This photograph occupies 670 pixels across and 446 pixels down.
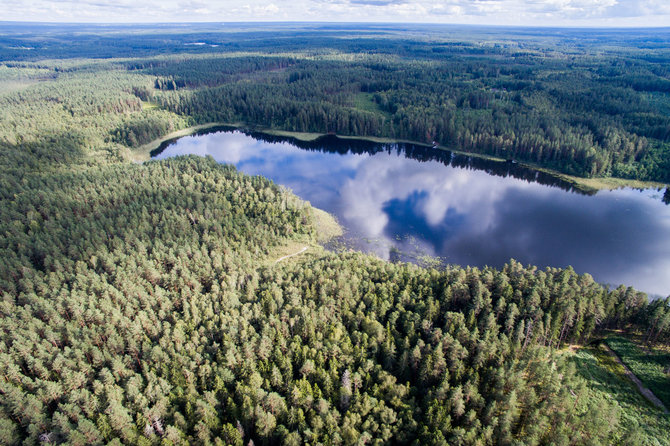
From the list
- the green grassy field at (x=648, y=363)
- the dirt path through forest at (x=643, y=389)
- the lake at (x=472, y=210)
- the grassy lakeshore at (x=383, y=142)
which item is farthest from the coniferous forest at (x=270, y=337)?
the grassy lakeshore at (x=383, y=142)

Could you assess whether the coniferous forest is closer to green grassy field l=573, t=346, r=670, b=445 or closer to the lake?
green grassy field l=573, t=346, r=670, b=445

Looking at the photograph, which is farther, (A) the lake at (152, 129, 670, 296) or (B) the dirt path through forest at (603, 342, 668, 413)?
(A) the lake at (152, 129, 670, 296)

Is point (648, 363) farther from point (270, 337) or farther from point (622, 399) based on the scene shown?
point (270, 337)

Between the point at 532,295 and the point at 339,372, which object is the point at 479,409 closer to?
the point at 339,372

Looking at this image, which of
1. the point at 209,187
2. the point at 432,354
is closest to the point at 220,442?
the point at 432,354

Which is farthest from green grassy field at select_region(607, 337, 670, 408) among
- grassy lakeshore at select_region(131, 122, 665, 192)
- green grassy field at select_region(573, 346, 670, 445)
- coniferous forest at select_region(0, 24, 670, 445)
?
grassy lakeshore at select_region(131, 122, 665, 192)

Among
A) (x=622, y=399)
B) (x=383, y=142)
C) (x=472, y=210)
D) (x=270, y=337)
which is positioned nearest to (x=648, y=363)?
A: (x=622, y=399)
